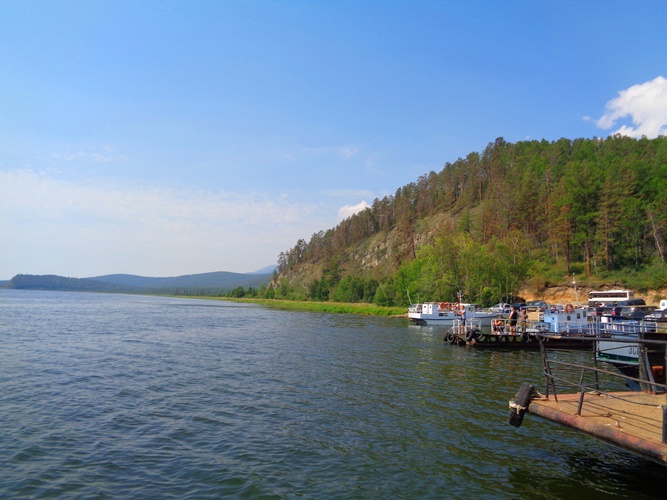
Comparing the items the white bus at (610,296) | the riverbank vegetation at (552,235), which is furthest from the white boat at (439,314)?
the riverbank vegetation at (552,235)

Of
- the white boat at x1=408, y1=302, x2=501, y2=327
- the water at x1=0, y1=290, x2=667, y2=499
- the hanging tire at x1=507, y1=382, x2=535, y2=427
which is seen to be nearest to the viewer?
the water at x1=0, y1=290, x2=667, y2=499

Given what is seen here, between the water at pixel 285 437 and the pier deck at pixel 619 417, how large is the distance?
197cm

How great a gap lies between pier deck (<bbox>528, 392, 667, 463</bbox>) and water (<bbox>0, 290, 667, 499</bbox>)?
1.97 m

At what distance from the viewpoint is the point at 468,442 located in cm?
1488

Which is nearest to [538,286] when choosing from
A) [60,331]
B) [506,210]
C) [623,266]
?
[623,266]

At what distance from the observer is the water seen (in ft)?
38.0

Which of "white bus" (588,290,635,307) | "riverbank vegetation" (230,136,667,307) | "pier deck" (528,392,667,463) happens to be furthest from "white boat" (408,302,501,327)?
"pier deck" (528,392,667,463)

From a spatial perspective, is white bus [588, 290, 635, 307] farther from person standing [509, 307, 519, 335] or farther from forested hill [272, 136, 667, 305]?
person standing [509, 307, 519, 335]

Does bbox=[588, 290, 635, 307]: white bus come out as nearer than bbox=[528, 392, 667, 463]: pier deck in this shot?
No

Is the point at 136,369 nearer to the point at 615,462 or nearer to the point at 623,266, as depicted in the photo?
the point at 615,462

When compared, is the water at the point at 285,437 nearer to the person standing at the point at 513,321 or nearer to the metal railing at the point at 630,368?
the metal railing at the point at 630,368

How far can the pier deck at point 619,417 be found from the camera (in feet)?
30.2

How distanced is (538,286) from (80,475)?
10117 cm

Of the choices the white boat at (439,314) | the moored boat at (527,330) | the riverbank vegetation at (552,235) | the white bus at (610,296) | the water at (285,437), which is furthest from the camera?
the riverbank vegetation at (552,235)
